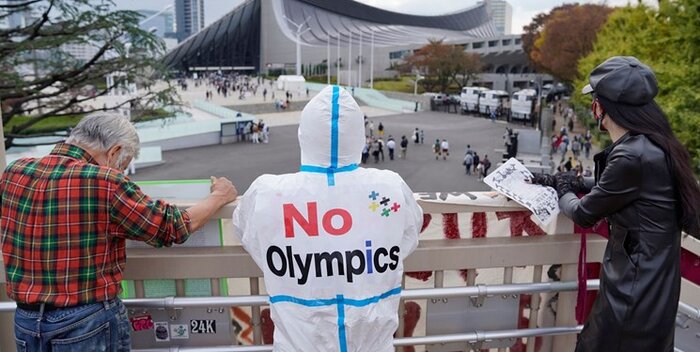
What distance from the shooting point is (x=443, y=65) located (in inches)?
1921

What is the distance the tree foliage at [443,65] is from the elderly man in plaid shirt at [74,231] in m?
48.5

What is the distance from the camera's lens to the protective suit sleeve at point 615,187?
1.74 m

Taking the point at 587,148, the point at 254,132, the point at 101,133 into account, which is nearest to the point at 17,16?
the point at 101,133

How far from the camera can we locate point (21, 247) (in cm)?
174

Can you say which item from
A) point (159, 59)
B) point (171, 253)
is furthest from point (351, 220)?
point (159, 59)

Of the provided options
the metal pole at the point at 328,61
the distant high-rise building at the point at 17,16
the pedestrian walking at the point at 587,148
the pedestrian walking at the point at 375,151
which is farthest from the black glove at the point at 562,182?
the metal pole at the point at 328,61

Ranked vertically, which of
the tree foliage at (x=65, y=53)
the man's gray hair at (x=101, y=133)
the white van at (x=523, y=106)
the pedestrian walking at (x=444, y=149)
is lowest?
the pedestrian walking at (x=444, y=149)

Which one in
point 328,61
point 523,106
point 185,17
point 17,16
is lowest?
point 523,106

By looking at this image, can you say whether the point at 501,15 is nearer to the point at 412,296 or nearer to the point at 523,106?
the point at 523,106

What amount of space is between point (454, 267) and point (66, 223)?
140 centimetres

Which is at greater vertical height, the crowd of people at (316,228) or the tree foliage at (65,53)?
the tree foliage at (65,53)

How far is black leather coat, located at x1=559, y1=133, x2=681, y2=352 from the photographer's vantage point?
1.75m

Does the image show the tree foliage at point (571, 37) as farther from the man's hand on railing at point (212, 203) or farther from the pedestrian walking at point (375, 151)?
the man's hand on railing at point (212, 203)

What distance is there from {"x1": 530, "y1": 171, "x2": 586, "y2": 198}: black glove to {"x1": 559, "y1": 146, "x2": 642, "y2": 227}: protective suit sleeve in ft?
0.77
